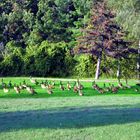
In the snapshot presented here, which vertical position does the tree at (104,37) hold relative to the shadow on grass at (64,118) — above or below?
above

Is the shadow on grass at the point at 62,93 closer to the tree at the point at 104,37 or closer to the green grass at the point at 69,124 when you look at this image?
the green grass at the point at 69,124

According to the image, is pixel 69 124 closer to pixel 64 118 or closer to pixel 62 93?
pixel 64 118

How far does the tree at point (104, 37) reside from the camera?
39.4 metres

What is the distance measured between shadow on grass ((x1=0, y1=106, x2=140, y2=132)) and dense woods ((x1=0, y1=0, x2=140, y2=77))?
2762cm

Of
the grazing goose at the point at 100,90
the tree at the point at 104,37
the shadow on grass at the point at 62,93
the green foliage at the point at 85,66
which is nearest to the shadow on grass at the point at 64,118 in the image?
the shadow on grass at the point at 62,93

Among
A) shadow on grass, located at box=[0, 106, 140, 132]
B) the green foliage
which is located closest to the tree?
the green foliage

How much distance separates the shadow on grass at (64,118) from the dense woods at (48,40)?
27617 millimetres

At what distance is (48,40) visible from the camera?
1875 inches

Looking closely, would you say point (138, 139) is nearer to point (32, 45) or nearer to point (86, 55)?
point (86, 55)

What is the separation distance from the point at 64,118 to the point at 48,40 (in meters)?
36.4

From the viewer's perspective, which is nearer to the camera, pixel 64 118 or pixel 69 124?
pixel 69 124

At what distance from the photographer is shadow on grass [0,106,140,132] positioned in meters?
10.4

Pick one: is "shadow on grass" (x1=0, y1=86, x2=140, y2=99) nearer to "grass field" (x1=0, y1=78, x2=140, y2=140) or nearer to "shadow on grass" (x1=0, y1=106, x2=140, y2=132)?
"grass field" (x1=0, y1=78, x2=140, y2=140)

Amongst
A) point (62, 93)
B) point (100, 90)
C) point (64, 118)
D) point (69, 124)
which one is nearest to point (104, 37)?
point (100, 90)
